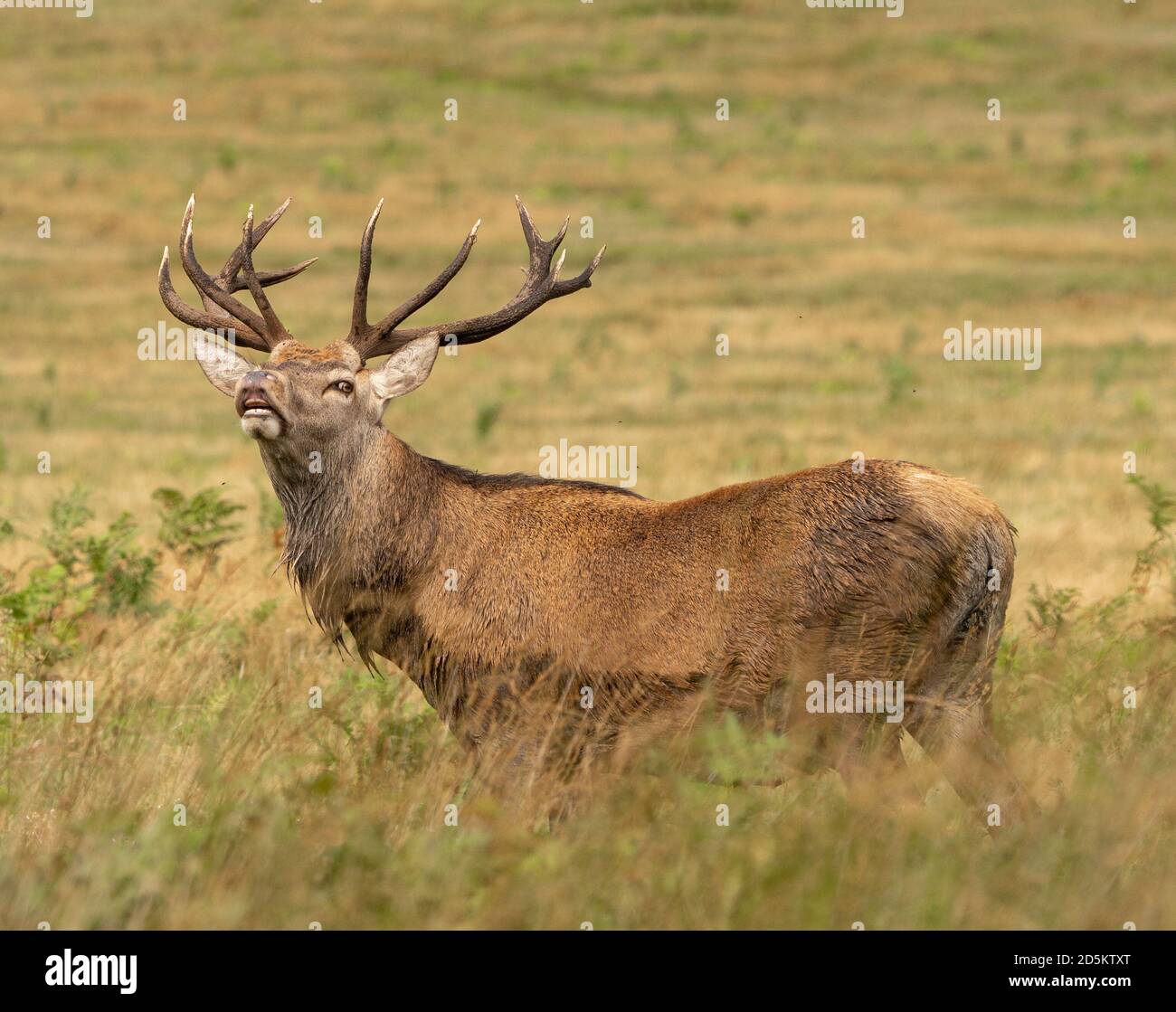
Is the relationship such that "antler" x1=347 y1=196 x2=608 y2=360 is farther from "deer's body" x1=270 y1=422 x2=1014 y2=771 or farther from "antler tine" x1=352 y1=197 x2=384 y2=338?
"deer's body" x1=270 y1=422 x2=1014 y2=771

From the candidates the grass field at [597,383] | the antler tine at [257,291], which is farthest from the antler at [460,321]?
the grass field at [597,383]

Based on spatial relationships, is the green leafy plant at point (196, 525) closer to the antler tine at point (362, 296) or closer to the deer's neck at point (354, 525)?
the antler tine at point (362, 296)

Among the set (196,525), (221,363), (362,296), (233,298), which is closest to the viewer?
(221,363)

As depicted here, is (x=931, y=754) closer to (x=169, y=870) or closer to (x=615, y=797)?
(x=615, y=797)

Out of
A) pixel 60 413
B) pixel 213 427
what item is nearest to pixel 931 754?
pixel 213 427

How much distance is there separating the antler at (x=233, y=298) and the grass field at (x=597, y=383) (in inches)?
54.8

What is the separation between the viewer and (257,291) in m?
7.53

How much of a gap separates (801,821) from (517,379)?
17732mm

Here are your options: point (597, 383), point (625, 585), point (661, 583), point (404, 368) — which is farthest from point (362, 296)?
point (597, 383)

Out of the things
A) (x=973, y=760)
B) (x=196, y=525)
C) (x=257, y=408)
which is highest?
(x=257, y=408)

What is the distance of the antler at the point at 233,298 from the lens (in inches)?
293

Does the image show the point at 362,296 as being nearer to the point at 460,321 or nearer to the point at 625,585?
the point at 460,321

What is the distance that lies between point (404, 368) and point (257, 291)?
0.82 meters

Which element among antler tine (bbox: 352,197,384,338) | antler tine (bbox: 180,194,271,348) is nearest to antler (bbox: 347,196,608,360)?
antler tine (bbox: 352,197,384,338)
